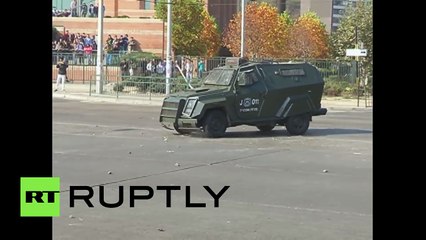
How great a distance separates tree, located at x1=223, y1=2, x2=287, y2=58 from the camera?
191ft

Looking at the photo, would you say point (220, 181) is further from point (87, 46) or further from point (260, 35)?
point (260, 35)

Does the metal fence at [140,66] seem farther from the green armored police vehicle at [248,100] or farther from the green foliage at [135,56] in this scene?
the green armored police vehicle at [248,100]

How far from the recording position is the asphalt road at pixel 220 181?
25.4 feet

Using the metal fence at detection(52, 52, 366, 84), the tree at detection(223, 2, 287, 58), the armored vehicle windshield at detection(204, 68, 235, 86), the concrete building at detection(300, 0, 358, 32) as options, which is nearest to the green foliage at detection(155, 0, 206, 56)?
the tree at detection(223, 2, 287, 58)

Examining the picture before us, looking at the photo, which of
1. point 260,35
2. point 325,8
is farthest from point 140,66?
point 325,8

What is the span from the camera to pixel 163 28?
2272 inches

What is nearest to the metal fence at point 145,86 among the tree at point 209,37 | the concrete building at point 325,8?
the tree at point 209,37
